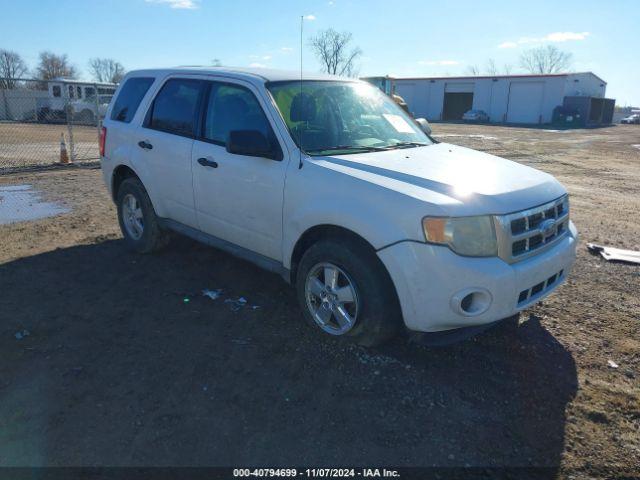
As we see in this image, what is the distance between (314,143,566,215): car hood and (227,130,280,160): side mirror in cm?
41

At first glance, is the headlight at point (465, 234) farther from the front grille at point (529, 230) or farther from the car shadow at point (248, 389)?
the car shadow at point (248, 389)

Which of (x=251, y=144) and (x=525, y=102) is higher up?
(x=525, y=102)

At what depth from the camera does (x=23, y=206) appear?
8.18 m

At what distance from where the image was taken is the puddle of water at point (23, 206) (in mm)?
7449

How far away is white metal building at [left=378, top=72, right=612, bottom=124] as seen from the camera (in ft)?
175

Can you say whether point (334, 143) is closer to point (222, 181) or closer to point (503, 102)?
point (222, 181)

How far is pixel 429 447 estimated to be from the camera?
2852 millimetres

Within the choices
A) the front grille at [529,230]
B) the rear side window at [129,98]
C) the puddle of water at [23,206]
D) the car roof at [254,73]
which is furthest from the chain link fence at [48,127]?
the front grille at [529,230]

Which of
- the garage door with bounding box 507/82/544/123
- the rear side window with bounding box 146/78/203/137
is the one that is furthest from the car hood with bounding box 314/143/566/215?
the garage door with bounding box 507/82/544/123

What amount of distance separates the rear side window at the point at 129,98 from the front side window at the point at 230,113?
4.11 ft

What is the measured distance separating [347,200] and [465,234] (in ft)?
2.67

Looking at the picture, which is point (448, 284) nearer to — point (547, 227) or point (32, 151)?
point (547, 227)

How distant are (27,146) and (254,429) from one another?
61.5ft

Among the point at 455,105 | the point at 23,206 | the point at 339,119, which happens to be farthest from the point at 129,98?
the point at 455,105
